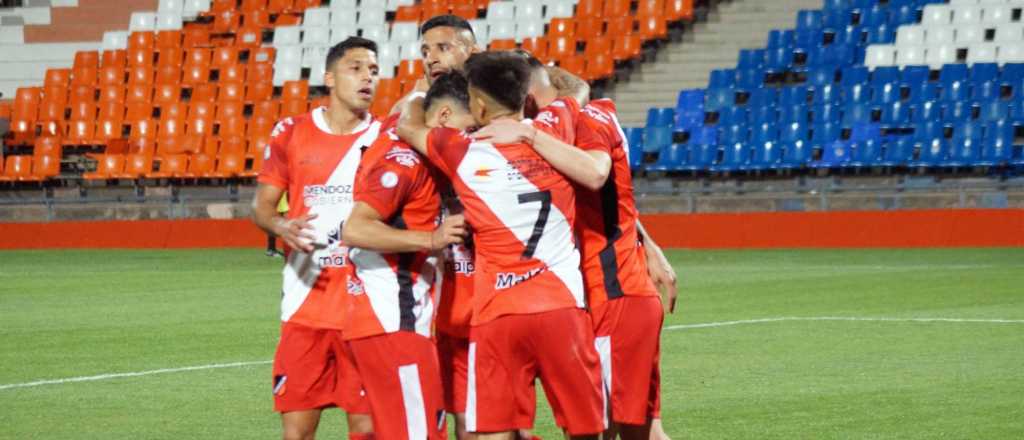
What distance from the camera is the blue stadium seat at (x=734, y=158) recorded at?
27453 mm

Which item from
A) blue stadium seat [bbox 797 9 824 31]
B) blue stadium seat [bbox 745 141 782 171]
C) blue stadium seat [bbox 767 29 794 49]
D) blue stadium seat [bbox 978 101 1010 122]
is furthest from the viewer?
blue stadium seat [bbox 797 9 824 31]

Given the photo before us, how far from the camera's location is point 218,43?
115 feet

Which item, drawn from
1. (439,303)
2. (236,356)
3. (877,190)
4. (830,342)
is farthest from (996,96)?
(439,303)

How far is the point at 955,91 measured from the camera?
26906 millimetres

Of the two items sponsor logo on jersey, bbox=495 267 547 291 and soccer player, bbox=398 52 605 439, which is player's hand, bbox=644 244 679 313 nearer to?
soccer player, bbox=398 52 605 439

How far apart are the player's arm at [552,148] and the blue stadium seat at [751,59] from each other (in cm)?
2407

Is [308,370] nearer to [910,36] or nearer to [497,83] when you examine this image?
[497,83]

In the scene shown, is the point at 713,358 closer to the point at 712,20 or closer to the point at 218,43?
the point at 712,20

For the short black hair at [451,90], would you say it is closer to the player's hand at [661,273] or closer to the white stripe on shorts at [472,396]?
the white stripe on shorts at [472,396]

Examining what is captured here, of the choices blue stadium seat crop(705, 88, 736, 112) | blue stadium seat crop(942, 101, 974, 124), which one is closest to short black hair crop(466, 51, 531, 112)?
blue stadium seat crop(942, 101, 974, 124)

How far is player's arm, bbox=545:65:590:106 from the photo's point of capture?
255 inches

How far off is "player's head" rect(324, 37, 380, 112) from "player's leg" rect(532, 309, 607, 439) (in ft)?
5.06

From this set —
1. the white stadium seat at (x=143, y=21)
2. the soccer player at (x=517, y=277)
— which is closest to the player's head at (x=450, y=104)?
the soccer player at (x=517, y=277)

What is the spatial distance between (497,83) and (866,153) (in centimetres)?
2163
